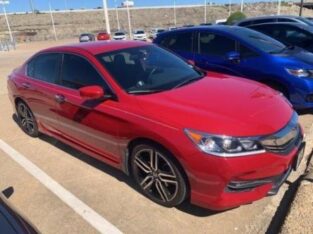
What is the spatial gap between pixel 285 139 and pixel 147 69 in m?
1.80

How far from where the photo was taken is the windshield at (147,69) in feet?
13.3

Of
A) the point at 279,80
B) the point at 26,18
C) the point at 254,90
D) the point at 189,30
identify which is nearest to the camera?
the point at 254,90

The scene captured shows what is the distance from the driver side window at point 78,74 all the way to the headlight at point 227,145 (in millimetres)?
1373

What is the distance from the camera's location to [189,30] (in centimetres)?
744

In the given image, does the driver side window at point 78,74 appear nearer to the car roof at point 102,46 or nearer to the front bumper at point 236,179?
the car roof at point 102,46

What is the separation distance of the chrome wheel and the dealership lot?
65 cm

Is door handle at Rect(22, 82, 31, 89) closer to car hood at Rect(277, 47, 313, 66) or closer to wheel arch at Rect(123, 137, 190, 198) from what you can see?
wheel arch at Rect(123, 137, 190, 198)

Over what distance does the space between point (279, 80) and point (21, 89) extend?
4134mm

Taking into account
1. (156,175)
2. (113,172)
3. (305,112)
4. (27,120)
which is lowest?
(305,112)

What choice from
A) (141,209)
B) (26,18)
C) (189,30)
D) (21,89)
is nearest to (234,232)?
(141,209)

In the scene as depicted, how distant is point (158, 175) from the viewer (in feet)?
12.0

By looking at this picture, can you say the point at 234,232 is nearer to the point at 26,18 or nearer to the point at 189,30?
the point at 189,30

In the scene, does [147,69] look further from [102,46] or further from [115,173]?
[115,173]

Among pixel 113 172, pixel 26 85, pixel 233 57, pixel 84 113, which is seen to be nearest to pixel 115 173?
pixel 113 172
